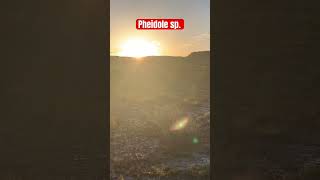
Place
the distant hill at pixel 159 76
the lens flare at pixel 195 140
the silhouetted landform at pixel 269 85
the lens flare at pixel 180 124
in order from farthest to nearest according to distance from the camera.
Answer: the distant hill at pixel 159 76
the lens flare at pixel 180 124
the lens flare at pixel 195 140
the silhouetted landform at pixel 269 85

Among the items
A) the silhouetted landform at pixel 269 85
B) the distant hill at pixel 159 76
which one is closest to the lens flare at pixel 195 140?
the silhouetted landform at pixel 269 85

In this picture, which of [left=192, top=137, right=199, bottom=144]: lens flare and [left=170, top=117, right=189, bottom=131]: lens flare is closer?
[left=192, top=137, right=199, bottom=144]: lens flare

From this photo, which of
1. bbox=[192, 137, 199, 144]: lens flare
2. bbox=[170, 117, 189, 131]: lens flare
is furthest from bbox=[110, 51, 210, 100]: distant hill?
bbox=[192, 137, 199, 144]: lens flare

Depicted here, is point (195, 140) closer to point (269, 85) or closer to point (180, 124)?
point (180, 124)

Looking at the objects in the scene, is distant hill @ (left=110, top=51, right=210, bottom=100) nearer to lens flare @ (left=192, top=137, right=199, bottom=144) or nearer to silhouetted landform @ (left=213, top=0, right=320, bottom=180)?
lens flare @ (left=192, top=137, right=199, bottom=144)

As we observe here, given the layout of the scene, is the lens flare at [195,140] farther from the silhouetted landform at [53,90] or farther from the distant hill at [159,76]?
the distant hill at [159,76]

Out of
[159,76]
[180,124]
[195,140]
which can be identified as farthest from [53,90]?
[159,76]
